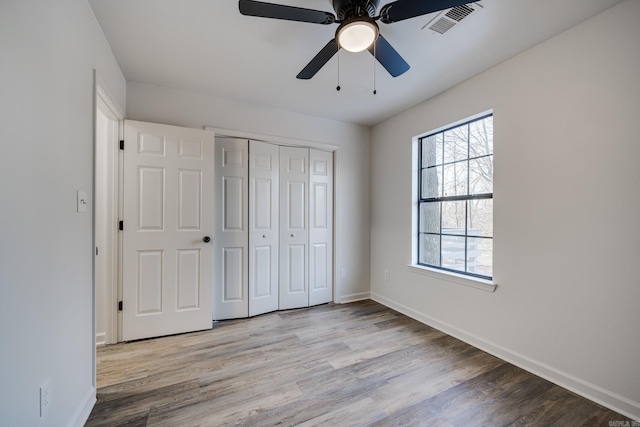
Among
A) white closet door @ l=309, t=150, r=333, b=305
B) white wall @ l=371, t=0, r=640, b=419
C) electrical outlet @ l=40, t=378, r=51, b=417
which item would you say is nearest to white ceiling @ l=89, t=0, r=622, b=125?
white wall @ l=371, t=0, r=640, b=419

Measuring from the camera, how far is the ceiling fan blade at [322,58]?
1568mm

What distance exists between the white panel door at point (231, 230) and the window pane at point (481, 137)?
2.40m

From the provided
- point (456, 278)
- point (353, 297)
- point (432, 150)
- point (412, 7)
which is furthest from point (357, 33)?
point (353, 297)

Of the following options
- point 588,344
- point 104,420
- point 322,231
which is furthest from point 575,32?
point 104,420

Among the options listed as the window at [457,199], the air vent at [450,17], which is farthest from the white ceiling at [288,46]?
the window at [457,199]

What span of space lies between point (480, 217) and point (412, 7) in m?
1.90

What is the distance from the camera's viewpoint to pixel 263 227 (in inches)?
123

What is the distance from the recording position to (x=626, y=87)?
1.56m

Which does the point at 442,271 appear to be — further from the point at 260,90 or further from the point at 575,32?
the point at 260,90

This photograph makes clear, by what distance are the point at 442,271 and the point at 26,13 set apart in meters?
3.31

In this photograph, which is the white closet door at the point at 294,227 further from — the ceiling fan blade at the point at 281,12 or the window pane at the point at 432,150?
the ceiling fan blade at the point at 281,12

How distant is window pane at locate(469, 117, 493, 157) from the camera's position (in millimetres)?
2365

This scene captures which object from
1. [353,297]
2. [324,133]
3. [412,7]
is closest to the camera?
[412,7]

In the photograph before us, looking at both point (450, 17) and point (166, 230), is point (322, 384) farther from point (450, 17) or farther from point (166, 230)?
point (450, 17)
